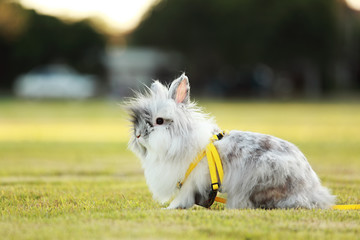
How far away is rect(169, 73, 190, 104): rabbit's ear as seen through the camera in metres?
5.55

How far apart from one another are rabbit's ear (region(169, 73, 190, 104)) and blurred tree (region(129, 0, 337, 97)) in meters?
47.4

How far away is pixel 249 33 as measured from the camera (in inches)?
2082

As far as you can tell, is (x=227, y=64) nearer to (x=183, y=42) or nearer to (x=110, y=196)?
(x=183, y=42)

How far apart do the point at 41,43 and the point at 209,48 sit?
19.6 metres

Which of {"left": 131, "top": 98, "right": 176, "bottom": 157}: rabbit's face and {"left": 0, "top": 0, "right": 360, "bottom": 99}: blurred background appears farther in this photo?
{"left": 0, "top": 0, "right": 360, "bottom": 99}: blurred background

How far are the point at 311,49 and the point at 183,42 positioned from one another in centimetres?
1313

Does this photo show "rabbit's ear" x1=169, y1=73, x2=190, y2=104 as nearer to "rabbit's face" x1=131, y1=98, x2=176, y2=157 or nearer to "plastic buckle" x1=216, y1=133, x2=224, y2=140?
"rabbit's face" x1=131, y1=98, x2=176, y2=157

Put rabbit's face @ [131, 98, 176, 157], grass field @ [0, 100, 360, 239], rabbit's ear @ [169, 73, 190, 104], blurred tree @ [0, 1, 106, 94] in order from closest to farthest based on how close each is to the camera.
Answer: grass field @ [0, 100, 360, 239]
rabbit's face @ [131, 98, 176, 157]
rabbit's ear @ [169, 73, 190, 104]
blurred tree @ [0, 1, 106, 94]

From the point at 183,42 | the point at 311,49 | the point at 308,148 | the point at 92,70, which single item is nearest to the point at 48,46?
the point at 92,70

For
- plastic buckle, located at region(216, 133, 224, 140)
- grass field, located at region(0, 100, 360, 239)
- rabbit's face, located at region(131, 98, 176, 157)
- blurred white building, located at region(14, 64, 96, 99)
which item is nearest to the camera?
grass field, located at region(0, 100, 360, 239)

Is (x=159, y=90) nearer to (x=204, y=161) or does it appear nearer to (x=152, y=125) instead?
(x=152, y=125)

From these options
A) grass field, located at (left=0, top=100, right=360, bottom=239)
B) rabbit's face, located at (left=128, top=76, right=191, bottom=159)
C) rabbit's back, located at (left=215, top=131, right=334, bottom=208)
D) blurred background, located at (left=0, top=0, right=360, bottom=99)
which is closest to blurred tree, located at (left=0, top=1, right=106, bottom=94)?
blurred background, located at (left=0, top=0, right=360, bottom=99)

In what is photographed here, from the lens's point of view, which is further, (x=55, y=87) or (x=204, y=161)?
(x=55, y=87)

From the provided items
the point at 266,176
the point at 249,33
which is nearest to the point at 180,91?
the point at 266,176
